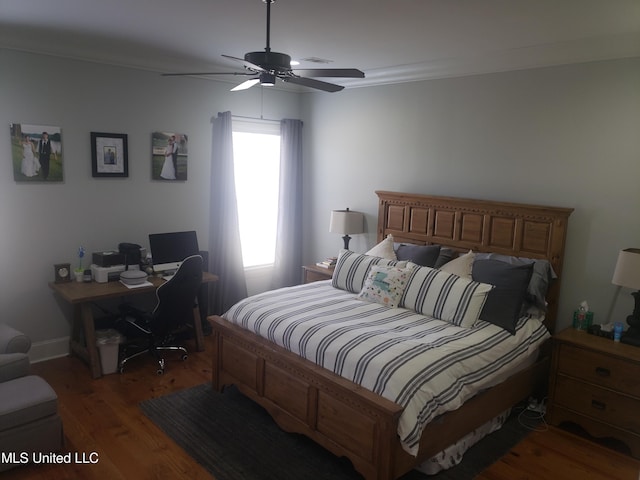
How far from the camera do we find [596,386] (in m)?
3.05

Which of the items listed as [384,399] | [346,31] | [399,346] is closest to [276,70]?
[346,31]

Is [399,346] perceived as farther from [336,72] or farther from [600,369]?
[336,72]

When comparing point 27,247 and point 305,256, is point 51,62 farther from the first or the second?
point 305,256

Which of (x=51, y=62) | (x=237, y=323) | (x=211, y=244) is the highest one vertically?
(x=51, y=62)

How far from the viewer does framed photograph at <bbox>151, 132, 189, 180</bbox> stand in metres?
4.49

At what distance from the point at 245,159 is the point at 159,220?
1.15 meters

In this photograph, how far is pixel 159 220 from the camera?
4.62m

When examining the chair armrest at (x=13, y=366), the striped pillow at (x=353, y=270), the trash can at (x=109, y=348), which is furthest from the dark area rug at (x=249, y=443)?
the striped pillow at (x=353, y=270)

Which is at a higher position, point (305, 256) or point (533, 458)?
point (305, 256)

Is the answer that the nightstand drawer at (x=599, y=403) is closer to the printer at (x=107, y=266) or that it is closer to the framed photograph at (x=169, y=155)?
the printer at (x=107, y=266)

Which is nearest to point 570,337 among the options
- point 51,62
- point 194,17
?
point 194,17

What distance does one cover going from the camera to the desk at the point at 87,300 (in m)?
3.68

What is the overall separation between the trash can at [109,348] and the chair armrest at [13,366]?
0.80m

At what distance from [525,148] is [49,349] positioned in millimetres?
4297
